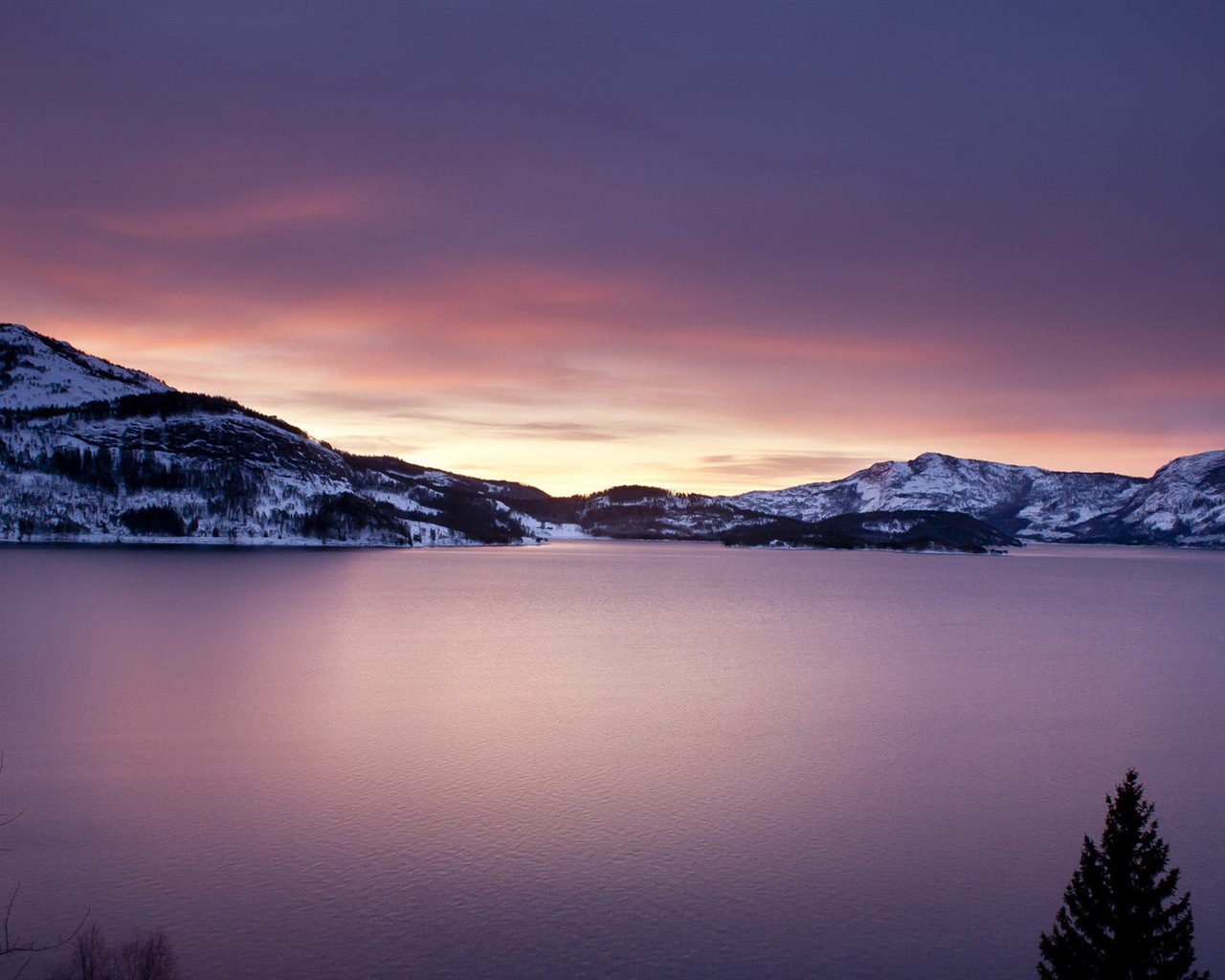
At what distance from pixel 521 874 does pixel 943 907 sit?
8641 mm

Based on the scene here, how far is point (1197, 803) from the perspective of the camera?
23688 millimetres

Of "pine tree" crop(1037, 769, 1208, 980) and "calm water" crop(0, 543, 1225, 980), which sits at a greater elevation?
"pine tree" crop(1037, 769, 1208, 980)

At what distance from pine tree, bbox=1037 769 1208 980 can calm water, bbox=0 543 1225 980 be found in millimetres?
3666

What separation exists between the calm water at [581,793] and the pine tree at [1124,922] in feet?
12.0

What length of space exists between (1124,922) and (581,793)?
1468 centimetres

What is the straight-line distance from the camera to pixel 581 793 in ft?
77.3

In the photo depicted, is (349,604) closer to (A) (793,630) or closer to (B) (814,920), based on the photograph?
(A) (793,630)

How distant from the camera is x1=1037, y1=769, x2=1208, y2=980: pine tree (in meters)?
11.1

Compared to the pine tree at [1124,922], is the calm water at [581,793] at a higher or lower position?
lower

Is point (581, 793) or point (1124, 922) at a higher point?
point (1124, 922)

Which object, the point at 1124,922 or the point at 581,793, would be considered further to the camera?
the point at 581,793

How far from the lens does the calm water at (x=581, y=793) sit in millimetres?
15469

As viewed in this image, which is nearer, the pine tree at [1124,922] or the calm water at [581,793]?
the pine tree at [1124,922]

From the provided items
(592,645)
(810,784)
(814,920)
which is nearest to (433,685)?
(592,645)
